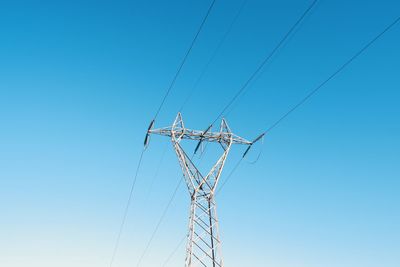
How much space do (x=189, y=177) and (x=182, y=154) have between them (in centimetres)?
140

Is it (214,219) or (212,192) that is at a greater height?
(212,192)

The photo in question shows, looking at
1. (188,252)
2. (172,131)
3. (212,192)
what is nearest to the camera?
(188,252)

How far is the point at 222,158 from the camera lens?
21453mm

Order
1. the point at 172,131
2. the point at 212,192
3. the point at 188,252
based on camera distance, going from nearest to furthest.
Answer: the point at 188,252 → the point at 212,192 → the point at 172,131

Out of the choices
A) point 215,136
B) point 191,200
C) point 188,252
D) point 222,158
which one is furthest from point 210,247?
point 215,136

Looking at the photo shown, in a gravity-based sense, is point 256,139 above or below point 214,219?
above

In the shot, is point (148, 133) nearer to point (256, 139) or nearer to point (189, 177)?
point (189, 177)

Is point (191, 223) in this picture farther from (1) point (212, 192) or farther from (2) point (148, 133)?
(2) point (148, 133)

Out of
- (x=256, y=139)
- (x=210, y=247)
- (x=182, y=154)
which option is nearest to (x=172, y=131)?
(x=182, y=154)

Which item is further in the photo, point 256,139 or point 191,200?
point 256,139

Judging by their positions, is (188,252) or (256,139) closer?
(188,252)

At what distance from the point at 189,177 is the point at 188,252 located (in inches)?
153

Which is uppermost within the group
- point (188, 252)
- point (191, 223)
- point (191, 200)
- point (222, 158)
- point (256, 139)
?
point (256, 139)

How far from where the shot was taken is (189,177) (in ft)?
68.3
